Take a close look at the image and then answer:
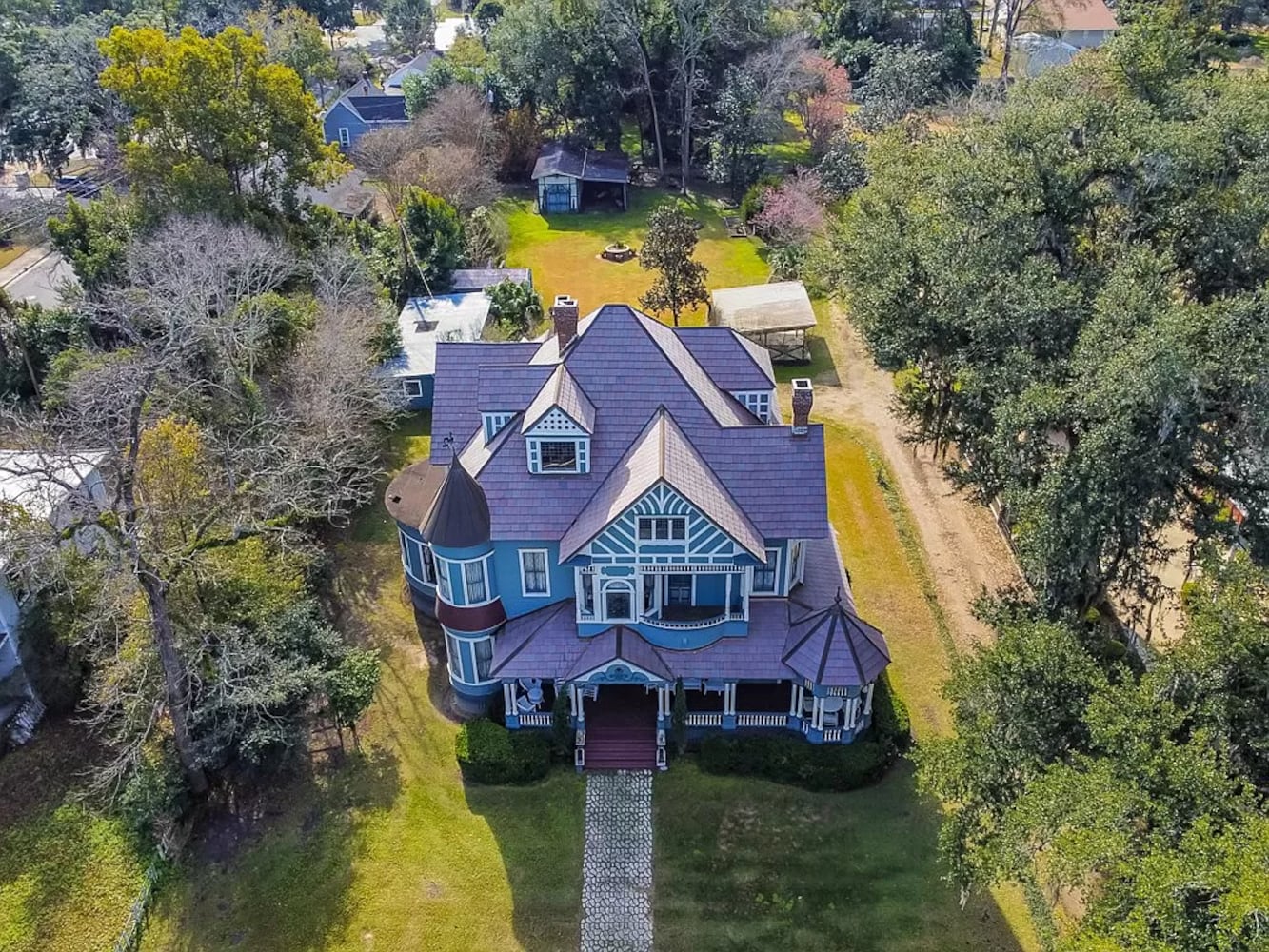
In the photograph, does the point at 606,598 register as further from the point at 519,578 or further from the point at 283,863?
the point at 283,863

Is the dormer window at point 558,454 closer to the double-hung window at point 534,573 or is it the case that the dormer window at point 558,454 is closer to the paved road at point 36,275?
the double-hung window at point 534,573

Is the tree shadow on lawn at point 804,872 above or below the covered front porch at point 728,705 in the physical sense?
below

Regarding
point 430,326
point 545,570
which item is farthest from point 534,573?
point 430,326

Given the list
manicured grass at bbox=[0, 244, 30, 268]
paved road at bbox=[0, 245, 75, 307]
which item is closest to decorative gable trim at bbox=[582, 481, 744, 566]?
paved road at bbox=[0, 245, 75, 307]

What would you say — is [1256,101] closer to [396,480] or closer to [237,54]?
[396,480]

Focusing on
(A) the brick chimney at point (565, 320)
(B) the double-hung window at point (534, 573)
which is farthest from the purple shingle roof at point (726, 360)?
(B) the double-hung window at point (534, 573)
